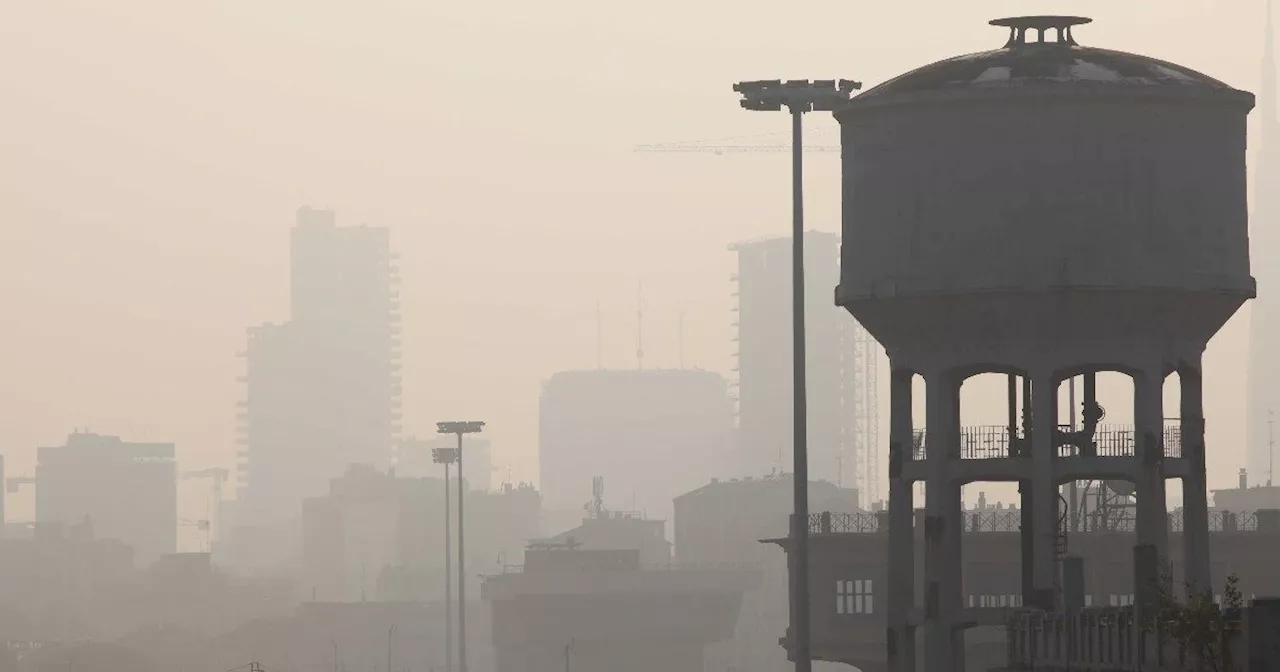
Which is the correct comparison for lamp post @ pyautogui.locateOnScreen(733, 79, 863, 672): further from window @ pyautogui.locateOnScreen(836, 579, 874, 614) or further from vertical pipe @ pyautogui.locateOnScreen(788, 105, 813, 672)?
window @ pyautogui.locateOnScreen(836, 579, 874, 614)

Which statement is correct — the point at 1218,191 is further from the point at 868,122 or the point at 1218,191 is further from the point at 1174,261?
the point at 868,122

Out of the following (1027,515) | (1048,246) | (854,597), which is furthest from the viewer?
(854,597)

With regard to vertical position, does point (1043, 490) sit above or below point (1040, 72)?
below

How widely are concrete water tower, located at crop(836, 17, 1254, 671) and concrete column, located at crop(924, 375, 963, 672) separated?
59mm

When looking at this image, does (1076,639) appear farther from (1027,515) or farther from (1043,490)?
(1027,515)

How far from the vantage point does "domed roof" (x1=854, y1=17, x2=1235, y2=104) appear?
59.8 m

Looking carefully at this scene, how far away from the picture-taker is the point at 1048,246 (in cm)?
5928

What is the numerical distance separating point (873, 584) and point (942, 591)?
132ft

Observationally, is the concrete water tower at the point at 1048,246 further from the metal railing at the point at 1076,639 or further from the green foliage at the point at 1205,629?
the green foliage at the point at 1205,629

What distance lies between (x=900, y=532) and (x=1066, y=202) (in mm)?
8018

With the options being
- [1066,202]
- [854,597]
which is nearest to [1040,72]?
[1066,202]

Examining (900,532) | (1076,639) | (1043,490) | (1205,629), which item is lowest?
(1076,639)

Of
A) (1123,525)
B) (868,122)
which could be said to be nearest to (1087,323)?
(868,122)

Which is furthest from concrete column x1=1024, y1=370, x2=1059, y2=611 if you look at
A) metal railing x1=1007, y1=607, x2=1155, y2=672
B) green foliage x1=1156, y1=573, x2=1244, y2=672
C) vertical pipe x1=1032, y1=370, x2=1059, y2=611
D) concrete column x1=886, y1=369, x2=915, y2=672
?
green foliage x1=1156, y1=573, x2=1244, y2=672
